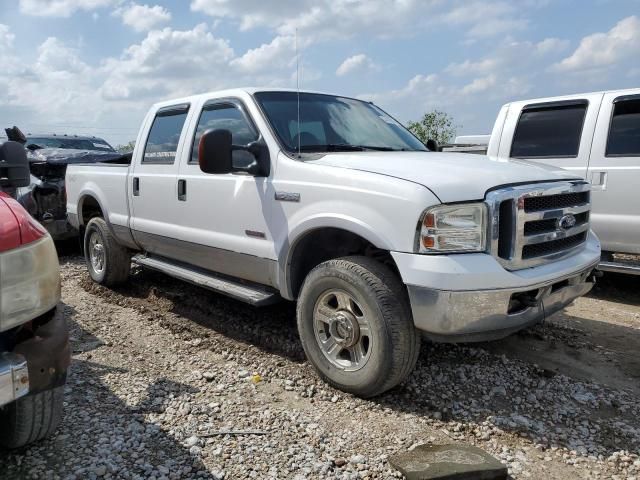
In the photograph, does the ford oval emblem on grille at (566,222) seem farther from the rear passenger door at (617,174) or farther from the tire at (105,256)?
the tire at (105,256)

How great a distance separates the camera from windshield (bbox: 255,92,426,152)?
12.8 feet

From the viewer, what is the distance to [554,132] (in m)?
5.93

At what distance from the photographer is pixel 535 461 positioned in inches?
107

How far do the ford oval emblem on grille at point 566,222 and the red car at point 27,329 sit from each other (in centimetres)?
284

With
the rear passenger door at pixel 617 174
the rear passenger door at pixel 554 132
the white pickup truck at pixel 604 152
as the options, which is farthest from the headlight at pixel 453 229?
the rear passenger door at pixel 554 132

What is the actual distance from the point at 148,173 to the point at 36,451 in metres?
2.79

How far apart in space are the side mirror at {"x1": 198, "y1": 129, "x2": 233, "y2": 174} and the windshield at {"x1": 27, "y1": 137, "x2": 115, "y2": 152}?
28.5ft

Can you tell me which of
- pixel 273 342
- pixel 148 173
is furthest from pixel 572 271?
pixel 148 173

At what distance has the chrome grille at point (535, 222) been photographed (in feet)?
9.65

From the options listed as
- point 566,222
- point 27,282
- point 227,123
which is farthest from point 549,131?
point 27,282

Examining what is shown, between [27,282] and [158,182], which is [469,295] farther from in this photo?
[158,182]

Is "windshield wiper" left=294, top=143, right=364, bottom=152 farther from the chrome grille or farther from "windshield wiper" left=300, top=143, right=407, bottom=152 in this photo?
the chrome grille

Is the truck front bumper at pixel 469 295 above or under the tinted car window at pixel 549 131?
under

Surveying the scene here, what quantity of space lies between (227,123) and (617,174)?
388 cm
